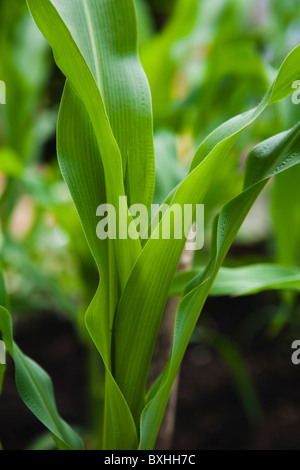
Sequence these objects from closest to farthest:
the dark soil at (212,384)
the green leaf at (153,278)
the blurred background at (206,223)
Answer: the green leaf at (153,278) < the blurred background at (206,223) < the dark soil at (212,384)

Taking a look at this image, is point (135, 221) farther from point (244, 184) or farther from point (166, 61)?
point (166, 61)

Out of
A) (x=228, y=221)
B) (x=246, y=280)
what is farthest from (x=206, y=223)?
(x=228, y=221)

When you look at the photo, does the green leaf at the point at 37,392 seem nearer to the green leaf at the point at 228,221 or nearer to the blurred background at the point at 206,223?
the green leaf at the point at 228,221

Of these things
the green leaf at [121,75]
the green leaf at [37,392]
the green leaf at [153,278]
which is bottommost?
the green leaf at [37,392]

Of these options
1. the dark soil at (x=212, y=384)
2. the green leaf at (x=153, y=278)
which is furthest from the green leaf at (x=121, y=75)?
the dark soil at (x=212, y=384)

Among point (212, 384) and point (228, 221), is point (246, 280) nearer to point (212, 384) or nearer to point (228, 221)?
point (228, 221)

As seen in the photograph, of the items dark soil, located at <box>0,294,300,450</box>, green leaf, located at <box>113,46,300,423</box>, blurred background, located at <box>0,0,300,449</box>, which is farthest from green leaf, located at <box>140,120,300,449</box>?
dark soil, located at <box>0,294,300,450</box>

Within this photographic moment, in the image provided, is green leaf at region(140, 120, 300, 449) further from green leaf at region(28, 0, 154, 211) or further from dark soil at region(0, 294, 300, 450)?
dark soil at region(0, 294, 300, 450)
